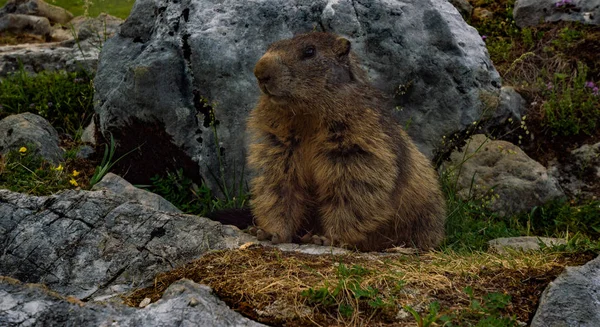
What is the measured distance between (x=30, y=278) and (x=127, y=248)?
2.23 feet

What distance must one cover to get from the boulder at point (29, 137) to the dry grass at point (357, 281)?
3314 millimetres

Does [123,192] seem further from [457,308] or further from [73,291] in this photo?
[457,308]

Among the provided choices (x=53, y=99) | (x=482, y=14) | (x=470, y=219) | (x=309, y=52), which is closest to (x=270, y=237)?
(x=309, y=52)

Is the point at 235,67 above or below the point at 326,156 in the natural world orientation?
above

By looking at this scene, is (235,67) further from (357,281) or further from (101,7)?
(101,7)

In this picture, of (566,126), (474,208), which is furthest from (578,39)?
(474,208)

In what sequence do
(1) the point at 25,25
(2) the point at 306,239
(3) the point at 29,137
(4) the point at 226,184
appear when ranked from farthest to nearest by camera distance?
(1) the point at 25,25
(4) the point at 226,184
(3) the point at 29,137
(2) the point at 306,239

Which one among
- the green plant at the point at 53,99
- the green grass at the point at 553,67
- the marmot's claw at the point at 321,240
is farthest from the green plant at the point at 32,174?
the green grass at the point at 553,67

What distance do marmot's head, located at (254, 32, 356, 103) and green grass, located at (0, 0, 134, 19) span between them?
9.31 meters

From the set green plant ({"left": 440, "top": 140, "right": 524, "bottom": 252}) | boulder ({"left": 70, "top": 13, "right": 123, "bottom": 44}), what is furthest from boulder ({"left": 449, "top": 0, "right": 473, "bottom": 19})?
boulder ({"left": 70, "top": 13, "right": 123, "bottom": 44})

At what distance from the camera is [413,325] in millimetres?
3533

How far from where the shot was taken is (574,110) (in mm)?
9289

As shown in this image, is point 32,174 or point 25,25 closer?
point 32,174

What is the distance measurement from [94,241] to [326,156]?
192 cm
